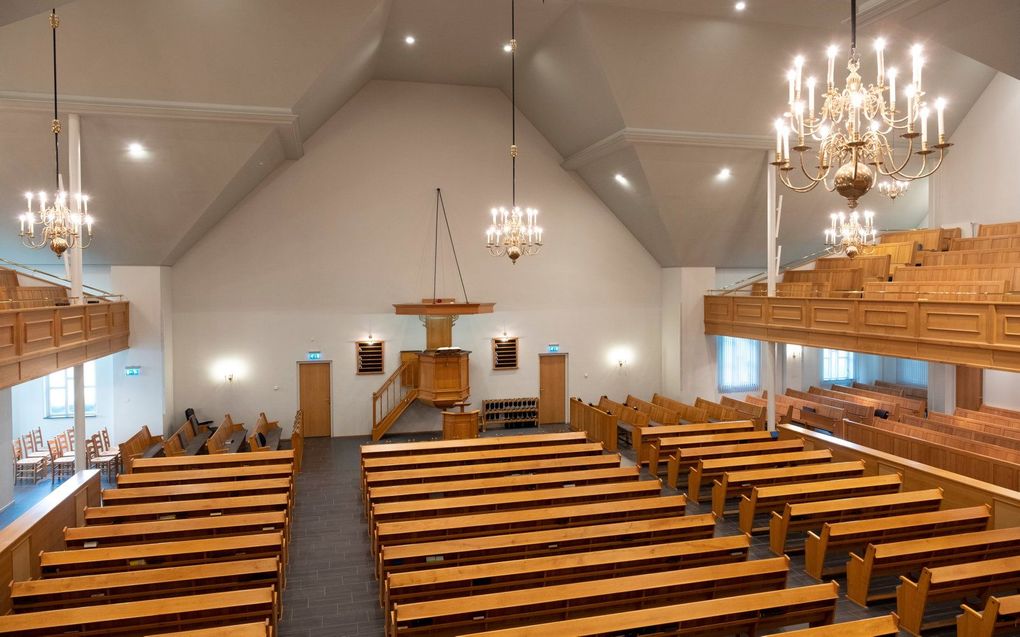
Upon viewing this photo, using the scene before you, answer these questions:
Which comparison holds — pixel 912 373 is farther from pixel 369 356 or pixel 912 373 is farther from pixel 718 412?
pixel 369 356

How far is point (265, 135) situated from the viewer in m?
11.4

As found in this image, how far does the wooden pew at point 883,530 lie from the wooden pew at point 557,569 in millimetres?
1161

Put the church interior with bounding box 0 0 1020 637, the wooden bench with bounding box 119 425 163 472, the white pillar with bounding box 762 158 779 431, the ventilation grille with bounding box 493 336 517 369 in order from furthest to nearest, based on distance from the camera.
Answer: the ventilation grille with bounding box 493 336 517 369, the white pillar with bounding box 762 158 779 431, the wooden bench with bounding box 119 425 163 472, the church interior with bounding box 0 0 1020 637

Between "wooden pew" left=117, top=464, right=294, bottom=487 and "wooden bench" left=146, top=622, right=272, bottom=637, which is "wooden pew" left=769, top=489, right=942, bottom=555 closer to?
"wooden bench" left=146, top=622, right=272, bottom=637

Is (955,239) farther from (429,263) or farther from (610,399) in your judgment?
(429,263)

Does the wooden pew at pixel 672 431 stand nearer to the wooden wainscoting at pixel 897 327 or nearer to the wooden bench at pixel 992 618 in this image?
the wooden wainscoting at pixel 897 327

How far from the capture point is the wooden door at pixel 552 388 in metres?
16.1

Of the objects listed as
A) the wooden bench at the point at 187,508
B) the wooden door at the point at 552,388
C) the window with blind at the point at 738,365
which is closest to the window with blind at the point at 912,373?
the window with blind at the point at 738,365

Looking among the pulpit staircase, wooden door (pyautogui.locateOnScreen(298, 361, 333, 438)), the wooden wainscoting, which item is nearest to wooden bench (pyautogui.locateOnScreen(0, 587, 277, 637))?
the pulpit staircase

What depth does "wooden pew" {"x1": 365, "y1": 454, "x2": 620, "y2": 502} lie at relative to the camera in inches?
343

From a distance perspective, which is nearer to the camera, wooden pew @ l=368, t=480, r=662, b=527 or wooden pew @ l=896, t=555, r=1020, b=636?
wooden pew @ l=896, t=555, r=1020, b=636

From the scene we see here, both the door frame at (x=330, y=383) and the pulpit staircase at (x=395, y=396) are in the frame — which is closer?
the pulpit staircase at (x=395, y=396)

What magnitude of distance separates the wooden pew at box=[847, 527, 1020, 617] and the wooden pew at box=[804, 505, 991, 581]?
29cm

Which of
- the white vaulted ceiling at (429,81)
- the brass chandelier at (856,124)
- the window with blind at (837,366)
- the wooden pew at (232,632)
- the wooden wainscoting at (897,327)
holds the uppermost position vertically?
the white vaulted ceiling at (429,81)
